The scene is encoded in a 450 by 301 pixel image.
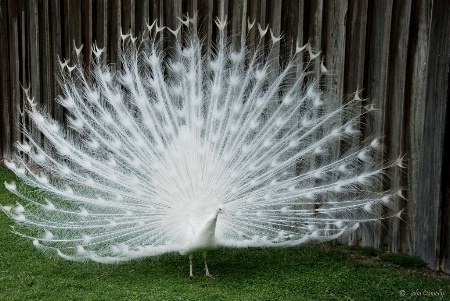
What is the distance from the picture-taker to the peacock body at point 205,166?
5480mm

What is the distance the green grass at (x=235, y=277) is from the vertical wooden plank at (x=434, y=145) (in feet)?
0.89

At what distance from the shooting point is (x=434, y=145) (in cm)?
532

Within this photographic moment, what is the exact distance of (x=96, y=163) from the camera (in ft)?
18.7

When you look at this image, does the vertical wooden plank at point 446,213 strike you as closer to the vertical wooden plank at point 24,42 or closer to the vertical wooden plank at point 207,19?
the vertical wooden plank at point 207,19

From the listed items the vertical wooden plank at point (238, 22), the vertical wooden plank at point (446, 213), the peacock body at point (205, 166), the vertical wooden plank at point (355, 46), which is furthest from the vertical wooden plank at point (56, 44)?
the vertical wooden plank at point (446, 213)

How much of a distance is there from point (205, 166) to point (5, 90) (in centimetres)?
518

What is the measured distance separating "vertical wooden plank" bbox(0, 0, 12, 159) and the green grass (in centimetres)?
376

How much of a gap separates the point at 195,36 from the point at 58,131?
1.75 m

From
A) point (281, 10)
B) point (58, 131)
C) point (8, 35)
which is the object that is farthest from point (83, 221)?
point (8, 35)

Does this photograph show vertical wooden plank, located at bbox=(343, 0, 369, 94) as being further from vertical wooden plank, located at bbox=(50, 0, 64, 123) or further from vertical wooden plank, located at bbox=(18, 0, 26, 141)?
vertical wooden plank, located at bbox=(18, 0, 26, 141)

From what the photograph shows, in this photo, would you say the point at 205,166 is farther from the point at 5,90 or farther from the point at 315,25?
the point at 5,90

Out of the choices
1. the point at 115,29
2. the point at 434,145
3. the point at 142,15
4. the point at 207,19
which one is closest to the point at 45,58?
the point at 115,29

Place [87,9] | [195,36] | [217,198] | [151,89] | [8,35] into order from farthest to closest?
[8,35] → [87,9] → [195,36] → [151,89] → [217,198]

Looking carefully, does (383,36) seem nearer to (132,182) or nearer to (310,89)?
(310,89)
